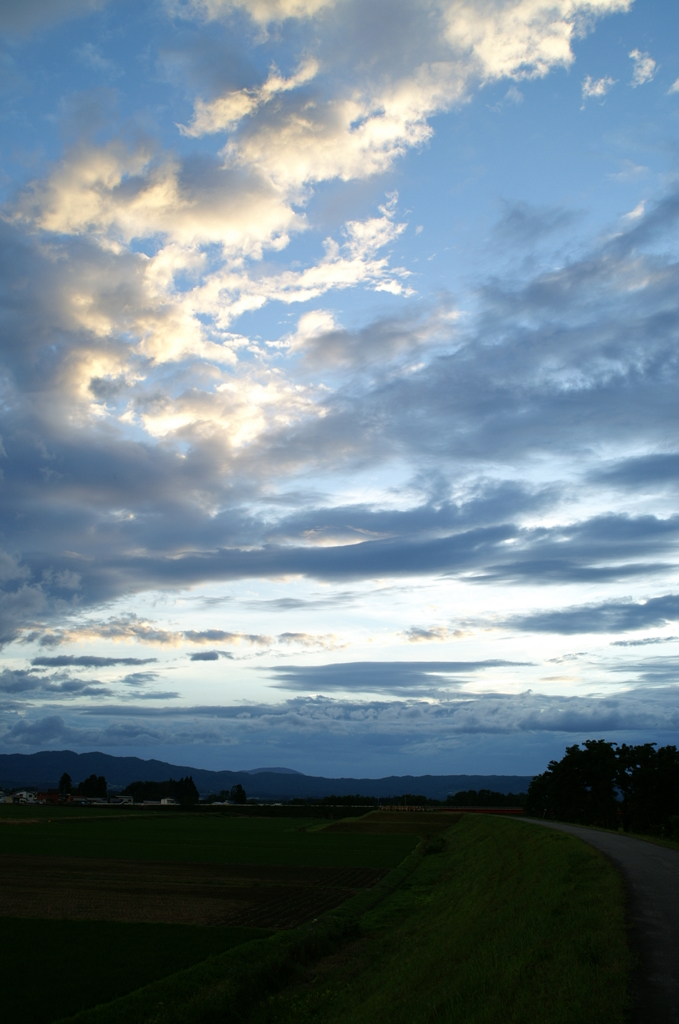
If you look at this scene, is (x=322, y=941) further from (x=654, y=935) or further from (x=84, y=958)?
(x=654, y=935)

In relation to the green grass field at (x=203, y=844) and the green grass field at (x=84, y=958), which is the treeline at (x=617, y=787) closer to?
the green grass field at (x=203, y=844)

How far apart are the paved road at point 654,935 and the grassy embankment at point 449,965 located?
16.6 inches

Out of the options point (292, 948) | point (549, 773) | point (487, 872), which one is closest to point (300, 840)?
point (549, 773)

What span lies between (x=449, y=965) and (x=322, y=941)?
12338mm

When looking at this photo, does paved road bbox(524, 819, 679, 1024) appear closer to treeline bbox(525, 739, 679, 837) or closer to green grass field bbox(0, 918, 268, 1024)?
green grass field bbox(0, 918, 268, 1024)

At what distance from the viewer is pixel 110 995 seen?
24047 millimetres

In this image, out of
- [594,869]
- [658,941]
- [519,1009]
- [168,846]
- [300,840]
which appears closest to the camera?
[519,1009]

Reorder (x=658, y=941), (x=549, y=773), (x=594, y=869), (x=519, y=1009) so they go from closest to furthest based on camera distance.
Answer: (x=519, y=1009)
(x=658, y=941)
(x=594, y=869)
(x=549, y=773)

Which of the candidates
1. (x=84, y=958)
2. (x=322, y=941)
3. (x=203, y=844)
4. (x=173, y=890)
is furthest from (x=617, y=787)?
(x=84, y=958)

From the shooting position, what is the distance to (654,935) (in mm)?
18109

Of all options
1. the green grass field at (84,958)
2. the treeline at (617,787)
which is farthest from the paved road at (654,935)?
the treeline at (617,787)

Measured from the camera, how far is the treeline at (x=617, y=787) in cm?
8275

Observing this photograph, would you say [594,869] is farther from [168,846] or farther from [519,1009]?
[168,846]

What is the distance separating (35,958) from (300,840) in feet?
269
